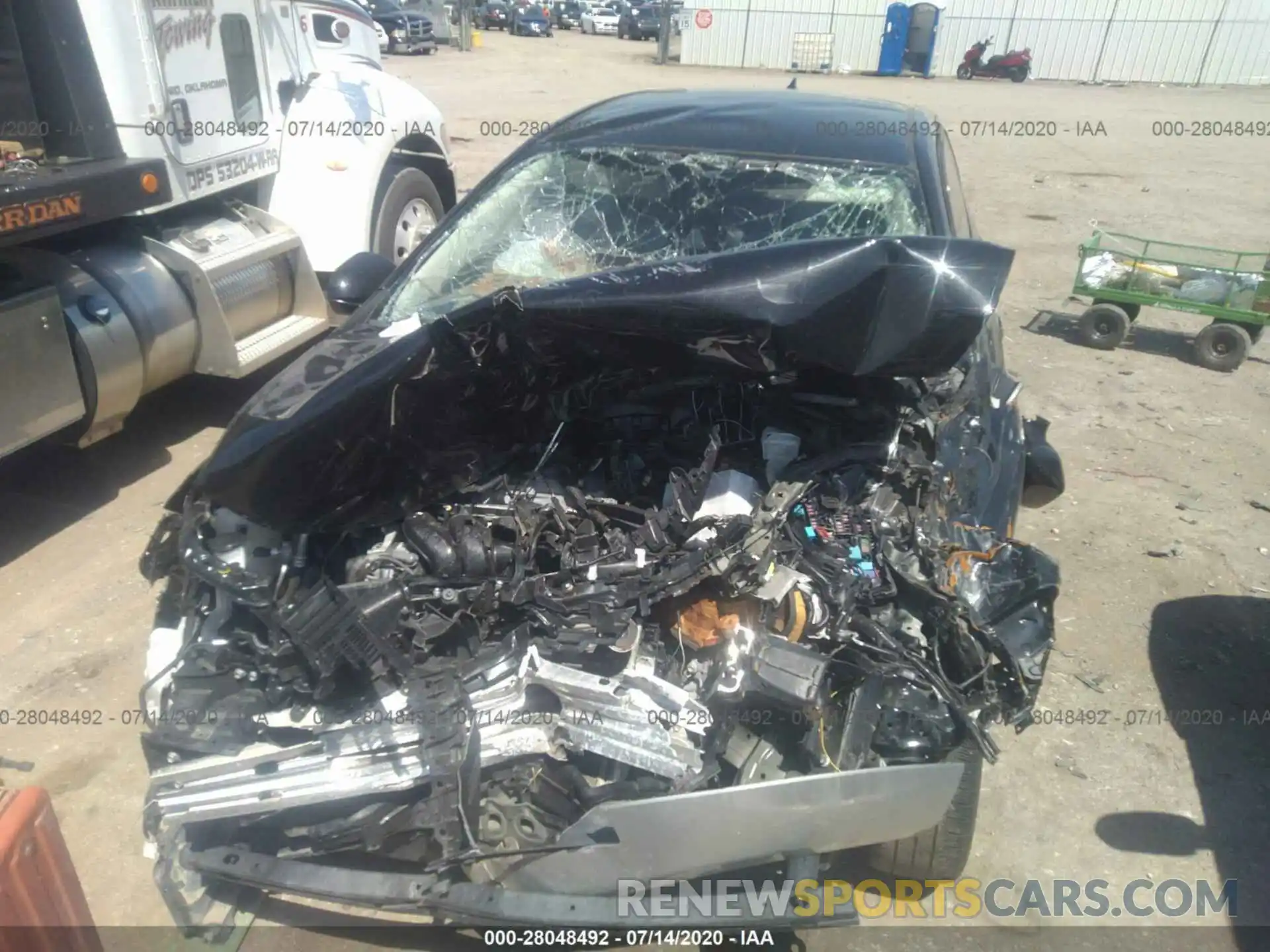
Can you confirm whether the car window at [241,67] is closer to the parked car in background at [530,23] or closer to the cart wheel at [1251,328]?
the cart wheel at [1251,328]

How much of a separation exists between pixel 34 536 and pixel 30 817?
9.78ft

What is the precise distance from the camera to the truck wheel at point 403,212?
5684mm

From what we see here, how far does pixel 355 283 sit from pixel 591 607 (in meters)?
1.74

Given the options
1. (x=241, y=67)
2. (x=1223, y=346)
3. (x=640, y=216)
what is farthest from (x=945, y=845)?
(x=1223, y=346)

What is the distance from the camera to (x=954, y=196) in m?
3.41

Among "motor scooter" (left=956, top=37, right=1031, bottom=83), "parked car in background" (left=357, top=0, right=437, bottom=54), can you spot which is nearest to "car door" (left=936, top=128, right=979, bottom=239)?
"parked car in background" (left=357, top=0, right=437, bottom=54)

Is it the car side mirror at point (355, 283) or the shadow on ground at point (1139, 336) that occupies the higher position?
the car side mirror at point (355, 283)

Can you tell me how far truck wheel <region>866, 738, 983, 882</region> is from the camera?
7.21ft

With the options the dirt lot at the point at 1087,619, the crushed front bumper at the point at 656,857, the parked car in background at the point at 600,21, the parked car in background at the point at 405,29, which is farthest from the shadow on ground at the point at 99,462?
the parked car in background at the point at 600,21

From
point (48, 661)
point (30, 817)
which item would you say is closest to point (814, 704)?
point (30, 817)

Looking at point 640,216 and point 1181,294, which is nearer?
point 640,216

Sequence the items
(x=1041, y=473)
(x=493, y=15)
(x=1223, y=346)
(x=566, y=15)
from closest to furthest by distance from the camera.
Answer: (x=1041, y=473) < (x=1223, y=346) < (x=493, y=15) < (x=566, y=15)

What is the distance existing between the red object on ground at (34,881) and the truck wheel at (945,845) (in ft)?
5.88

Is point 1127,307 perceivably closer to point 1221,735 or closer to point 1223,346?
point 1223,346
